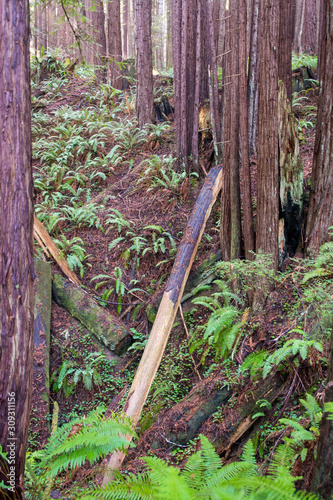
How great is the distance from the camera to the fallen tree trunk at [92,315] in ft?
21.1

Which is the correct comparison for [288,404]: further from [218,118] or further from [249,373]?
[218,118]

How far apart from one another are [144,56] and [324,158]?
709 cm

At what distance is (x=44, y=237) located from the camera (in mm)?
7285

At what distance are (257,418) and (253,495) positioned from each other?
2.53 meters

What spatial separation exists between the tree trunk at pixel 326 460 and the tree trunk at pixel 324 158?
3.48 meters

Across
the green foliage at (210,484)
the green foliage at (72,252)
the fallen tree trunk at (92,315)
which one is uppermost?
the green foliage at (72,252)

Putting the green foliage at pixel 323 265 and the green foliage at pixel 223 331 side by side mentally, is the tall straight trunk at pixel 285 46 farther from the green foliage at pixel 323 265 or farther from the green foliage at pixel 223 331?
the green foliage at pixel 223 331

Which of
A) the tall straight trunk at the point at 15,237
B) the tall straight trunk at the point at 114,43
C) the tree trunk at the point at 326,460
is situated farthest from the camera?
the tall straight trunk at the point at 114,43

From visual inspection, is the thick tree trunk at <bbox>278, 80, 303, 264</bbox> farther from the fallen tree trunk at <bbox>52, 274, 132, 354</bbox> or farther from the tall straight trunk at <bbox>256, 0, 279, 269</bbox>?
the fallen tree trunk at <bbox>52, 274, 132, 354</bbox>

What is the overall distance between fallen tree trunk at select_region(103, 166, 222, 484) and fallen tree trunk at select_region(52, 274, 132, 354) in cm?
91

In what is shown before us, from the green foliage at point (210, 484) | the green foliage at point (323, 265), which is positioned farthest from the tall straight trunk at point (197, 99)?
the green foliage at point (210, 484)

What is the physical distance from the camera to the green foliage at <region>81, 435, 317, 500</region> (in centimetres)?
175

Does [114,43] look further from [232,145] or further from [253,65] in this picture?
[232,145]

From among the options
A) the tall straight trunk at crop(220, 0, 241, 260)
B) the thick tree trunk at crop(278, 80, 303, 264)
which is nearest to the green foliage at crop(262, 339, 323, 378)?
the thick tree trunk at crop(278, 80, 303, 264)
